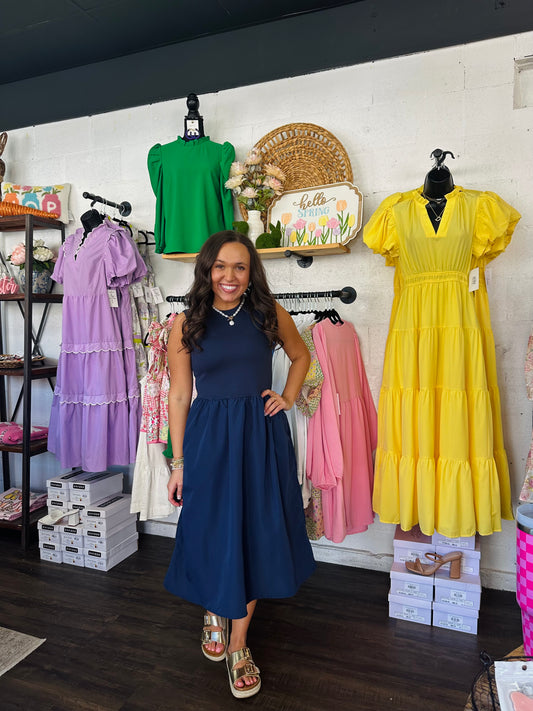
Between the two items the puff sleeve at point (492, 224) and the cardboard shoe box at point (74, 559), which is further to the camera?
the cardboard shoe box at point (74, 559)

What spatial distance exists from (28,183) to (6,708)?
3072 mm

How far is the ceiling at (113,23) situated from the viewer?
258cm

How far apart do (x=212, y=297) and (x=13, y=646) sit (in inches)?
64.3

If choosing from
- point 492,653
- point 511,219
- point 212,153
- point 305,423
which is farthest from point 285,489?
point 212,153

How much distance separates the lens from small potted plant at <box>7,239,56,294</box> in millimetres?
3164

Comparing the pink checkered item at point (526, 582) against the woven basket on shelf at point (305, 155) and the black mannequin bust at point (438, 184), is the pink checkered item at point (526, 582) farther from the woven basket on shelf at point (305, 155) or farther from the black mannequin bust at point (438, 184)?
the woven basket on shelf at point (305, 155)

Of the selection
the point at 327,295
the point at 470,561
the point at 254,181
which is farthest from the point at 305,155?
the point at 470,561

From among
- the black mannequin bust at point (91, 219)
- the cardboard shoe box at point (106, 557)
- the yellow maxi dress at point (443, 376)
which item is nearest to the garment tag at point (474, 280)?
the yellow maxi dress at point (443, 376)

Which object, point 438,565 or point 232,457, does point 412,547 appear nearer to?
point 438,565

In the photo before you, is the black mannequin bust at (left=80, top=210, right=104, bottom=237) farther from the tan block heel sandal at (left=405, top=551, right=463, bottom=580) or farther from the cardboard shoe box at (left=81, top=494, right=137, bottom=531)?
the tan block heel sandal at (left=405, top=551, right=463, bottom=580)

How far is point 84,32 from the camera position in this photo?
2854mm

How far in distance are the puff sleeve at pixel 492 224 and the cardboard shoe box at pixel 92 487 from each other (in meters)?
2.34

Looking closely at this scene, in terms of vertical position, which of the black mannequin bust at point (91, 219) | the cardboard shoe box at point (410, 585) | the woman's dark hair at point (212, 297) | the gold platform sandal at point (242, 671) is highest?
the black mannequin bust at point (91, 219)

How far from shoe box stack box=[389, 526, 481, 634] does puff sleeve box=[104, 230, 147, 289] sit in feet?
6.57
